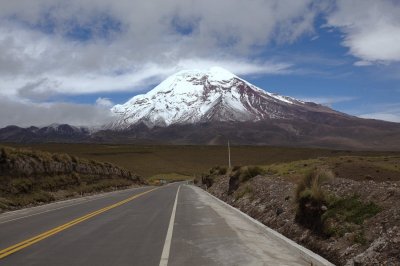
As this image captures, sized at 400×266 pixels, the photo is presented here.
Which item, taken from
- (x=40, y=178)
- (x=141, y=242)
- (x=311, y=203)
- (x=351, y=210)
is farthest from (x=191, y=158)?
(x=351, y=210)

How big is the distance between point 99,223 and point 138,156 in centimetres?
13952

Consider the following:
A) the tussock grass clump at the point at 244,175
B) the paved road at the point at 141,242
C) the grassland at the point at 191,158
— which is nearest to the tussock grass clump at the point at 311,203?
the paved road at the point at 141,242

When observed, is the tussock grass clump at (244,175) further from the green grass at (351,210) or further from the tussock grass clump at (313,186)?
the green grass at (351,210)

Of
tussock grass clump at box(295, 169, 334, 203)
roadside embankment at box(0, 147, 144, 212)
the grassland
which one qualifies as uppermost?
tussock grass clump at box(295, 169, 334, 203)

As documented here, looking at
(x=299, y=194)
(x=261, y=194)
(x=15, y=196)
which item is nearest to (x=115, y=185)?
(x=15, y=196)

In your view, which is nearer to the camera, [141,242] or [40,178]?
[141,242]

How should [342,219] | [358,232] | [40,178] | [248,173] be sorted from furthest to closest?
[40,178], [248,173], [342,219], [358,232]

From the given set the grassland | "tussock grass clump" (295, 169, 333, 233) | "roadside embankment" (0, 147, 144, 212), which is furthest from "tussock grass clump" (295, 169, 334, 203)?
the grassland

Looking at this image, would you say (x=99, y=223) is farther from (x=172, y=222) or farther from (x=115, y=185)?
(x=115, y=185)

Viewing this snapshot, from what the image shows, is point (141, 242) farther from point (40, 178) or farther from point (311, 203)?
point (40, 178)

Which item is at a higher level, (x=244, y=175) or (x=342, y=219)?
(x=342, y=219)

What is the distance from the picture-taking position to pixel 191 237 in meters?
13.5

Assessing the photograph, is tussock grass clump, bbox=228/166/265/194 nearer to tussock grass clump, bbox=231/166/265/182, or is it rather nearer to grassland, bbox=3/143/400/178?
tussock grass clump, bbox=231/166/265/182

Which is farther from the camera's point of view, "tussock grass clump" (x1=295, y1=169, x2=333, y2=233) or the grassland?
the grassland
